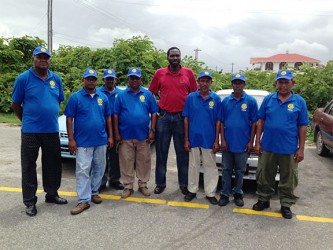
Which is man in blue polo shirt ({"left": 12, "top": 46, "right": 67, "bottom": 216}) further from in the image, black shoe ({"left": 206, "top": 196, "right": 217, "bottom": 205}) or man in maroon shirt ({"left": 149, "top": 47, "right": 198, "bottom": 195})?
black shoe ({"left": 206, "top": 196, "right": 217, "bottom": 205})

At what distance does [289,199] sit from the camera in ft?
13.1

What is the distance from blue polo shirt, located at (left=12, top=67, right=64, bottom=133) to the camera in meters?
3.72

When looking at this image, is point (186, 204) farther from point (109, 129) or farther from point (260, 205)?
point (109, 129)

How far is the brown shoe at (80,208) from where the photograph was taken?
3883 millimetres

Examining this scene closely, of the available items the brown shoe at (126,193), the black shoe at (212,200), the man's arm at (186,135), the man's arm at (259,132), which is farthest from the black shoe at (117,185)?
the man's arm at (259,132)

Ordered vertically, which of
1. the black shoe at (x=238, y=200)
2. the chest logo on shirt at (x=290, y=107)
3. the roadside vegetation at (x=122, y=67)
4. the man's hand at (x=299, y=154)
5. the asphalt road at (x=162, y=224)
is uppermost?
the roadside vegetation at (x=122, y=67)

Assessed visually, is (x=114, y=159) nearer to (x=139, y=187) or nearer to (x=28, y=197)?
(x=139, y=187)

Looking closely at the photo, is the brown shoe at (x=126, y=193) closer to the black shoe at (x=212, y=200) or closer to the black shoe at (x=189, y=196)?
the black shoe at (x=189, y=196)

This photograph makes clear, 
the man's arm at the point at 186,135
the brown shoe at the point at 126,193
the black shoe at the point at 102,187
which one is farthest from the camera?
the black shoe at the point at 102,187

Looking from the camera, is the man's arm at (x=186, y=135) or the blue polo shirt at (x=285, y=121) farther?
the man's arm at (x=186, y=135)

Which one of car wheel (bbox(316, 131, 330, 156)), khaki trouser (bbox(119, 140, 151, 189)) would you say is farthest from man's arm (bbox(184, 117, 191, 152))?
car wheel (bbox(316, 131, 330, 156))

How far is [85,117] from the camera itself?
4012 mm

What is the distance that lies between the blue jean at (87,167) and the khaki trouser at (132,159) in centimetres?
35

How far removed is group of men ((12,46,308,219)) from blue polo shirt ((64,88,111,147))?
0.01 meters
